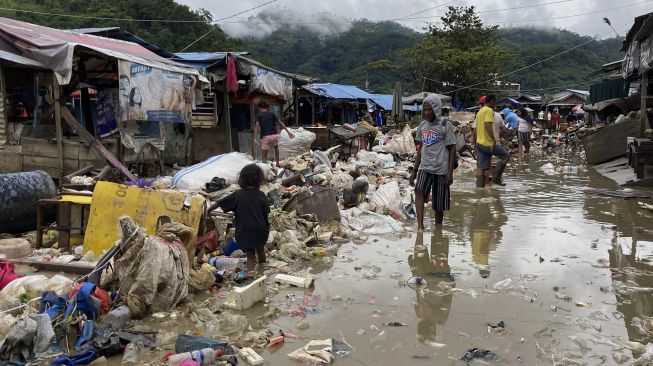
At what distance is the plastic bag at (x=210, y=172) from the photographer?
7844mm

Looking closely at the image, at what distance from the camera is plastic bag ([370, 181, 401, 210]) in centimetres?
820

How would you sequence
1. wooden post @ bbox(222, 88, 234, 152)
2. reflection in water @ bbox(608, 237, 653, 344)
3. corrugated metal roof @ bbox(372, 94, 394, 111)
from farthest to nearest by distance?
1. corrugated metal roof @ bbox(372, 94, 394, 111)
2. wooden post @ bbox(222, 88, 234, 152)
3. reflection in water @ bbox(608, 237, 653, 344)

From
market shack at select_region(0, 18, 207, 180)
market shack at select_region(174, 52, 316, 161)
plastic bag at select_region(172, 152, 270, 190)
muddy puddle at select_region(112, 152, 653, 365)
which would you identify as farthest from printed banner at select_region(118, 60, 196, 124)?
muddy puddle at select_region(112, 152, 653, 365)

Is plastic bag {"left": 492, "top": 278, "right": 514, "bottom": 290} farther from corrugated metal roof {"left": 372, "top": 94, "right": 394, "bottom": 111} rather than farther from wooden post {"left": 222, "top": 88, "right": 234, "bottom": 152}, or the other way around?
corrugated metal roof {"left": 372, "top": 94, "right": 394, "bottom": 111}

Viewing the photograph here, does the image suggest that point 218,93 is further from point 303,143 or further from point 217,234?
point 217,234

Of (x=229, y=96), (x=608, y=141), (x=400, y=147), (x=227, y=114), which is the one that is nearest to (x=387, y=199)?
(x=227, y=114)

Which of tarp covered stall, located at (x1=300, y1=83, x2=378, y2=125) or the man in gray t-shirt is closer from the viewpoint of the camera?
the man in gray t-shirt

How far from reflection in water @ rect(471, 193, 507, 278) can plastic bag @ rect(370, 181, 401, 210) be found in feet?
3.82

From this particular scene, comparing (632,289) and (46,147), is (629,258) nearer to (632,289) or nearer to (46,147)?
(632,289)

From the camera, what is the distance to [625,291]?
14.8 feet

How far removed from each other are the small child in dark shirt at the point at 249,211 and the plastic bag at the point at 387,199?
3.21 m

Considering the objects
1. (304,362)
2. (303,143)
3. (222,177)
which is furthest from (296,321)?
(303,143)

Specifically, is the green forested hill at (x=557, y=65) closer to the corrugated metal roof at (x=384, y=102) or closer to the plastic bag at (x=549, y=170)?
the corrugated metal roof at (x=384, y=102)

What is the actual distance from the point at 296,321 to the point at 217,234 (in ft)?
7.56
